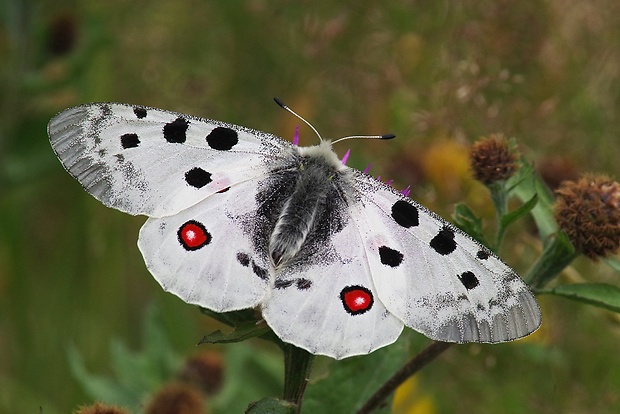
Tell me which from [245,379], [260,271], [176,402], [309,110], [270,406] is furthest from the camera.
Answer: [309,110]

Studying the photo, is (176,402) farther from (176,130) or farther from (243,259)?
(176,130)

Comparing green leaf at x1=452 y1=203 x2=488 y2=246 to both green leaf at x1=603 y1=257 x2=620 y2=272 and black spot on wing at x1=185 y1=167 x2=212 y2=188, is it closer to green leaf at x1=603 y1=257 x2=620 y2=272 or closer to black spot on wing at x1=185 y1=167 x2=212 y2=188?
green leaf at x1=603 y1=257 x2=620 y2=272

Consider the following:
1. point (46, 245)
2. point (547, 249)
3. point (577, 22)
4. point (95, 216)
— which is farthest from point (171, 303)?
point (577, 22)

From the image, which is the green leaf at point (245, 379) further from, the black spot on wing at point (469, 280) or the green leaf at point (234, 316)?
the black spot on wing at point (469, 280)

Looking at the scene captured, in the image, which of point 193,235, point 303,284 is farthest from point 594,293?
point 193,235

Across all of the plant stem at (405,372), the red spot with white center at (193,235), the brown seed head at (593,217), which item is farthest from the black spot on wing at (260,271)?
the brown seed head at (593,217)

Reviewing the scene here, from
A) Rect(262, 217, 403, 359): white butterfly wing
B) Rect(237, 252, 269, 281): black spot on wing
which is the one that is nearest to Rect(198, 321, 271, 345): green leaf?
Rect(262, 217, 403, 359): white butterfly wing

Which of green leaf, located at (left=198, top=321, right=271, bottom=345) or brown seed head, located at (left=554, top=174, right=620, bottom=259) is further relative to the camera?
brown seed head, located at (left=554, top=174, right=620, bottom=259)
